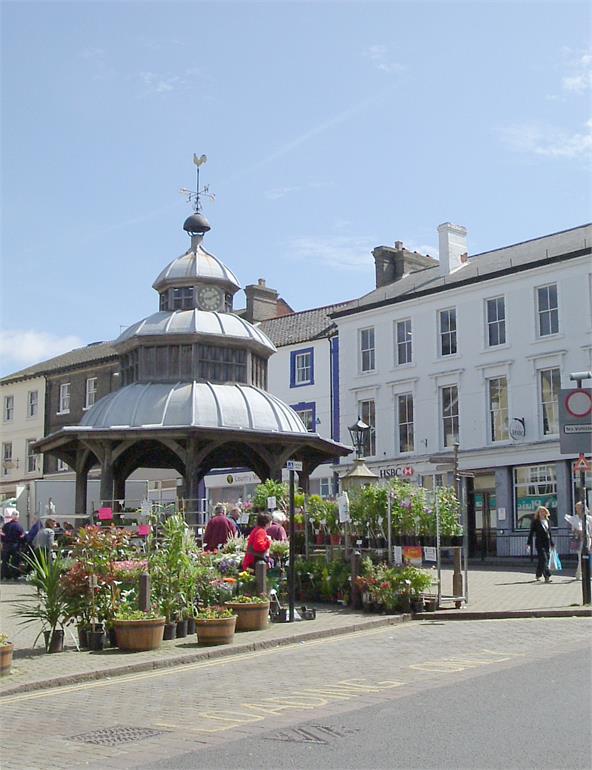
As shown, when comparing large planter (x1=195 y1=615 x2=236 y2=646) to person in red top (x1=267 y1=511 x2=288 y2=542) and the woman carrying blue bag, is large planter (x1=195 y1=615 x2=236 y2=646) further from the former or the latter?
the woman carrying blue bag

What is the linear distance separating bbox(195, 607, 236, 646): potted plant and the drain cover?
4.80 metres

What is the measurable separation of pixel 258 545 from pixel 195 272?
47.7 feet

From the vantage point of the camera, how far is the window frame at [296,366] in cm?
4447

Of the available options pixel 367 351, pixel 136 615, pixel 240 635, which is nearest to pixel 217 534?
pixel 240 635

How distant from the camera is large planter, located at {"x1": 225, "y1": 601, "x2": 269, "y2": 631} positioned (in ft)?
47.4

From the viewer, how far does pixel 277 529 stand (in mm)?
18672

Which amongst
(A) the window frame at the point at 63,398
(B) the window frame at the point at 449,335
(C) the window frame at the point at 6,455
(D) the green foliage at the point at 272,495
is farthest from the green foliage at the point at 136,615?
(C) the window frame at the point at 6,455

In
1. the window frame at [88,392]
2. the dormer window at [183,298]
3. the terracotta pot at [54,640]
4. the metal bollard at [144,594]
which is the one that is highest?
the window frame at [88,392]

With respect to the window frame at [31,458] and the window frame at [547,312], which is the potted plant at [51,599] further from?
the window frame at [31,458]

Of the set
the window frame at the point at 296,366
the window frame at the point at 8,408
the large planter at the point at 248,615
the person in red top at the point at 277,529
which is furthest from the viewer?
the window frame at the point at 8,408

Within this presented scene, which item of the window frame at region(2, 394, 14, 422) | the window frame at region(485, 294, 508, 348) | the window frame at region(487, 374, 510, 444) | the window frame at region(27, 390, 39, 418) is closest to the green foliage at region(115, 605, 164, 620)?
the window frame at region(487, 374, 510, 444)

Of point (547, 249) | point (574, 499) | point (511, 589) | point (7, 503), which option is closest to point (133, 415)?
point (511, 589)

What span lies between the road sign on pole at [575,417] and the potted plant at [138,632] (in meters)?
7.65

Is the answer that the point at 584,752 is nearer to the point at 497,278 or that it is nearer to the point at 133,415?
the point at 133,415
